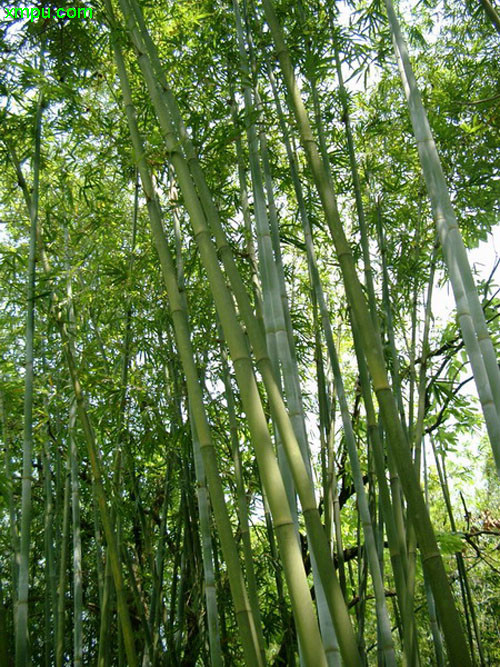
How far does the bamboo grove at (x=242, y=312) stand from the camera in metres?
1.79

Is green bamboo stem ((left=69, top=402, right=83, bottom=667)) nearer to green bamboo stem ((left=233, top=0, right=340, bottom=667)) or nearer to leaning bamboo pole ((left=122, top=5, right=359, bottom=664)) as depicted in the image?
green bamboo stem ((left=233, top=0, right=340, bottom=667))

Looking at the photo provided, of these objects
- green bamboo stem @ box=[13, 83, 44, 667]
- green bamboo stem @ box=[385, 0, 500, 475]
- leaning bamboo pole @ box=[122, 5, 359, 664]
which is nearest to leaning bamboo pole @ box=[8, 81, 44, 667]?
green bamboo stem @ box=[13, 83, 44, 667]

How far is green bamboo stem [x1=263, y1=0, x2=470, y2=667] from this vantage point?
1.33 meters

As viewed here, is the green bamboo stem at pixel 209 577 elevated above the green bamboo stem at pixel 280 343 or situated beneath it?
situated beneath

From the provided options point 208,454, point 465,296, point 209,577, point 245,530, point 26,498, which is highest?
point 465,296

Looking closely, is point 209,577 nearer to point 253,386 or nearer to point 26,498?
point 26,498

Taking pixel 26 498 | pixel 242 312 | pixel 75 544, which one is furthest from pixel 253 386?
pixel 75 544

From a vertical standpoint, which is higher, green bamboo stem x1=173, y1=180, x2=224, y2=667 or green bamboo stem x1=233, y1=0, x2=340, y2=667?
green bamboo stem x1=233, y1=0, x2=340, y2=667

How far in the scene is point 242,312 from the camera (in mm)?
1719

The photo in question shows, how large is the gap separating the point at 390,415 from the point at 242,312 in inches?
17.7

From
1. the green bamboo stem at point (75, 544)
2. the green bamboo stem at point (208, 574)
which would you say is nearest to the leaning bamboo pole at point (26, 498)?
the green bamboo stem at point (75, 544)

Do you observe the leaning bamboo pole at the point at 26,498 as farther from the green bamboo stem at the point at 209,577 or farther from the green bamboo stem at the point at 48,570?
the green bamboo stem at the point at 48,570

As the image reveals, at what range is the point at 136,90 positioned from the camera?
356cm

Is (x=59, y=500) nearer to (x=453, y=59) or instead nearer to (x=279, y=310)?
(x=279, y=310)
